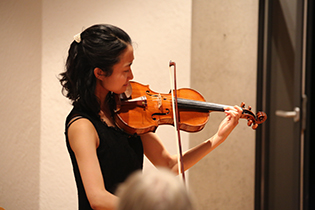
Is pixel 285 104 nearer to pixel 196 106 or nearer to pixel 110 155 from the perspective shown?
pixel 196 106

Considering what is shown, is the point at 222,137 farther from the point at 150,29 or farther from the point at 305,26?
the point at 305,26

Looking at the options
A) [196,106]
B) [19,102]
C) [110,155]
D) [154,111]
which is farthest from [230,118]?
[19,102]

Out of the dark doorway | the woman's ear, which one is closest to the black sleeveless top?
the woman's ear

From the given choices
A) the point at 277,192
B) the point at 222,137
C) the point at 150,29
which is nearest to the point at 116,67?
the point at 222,137

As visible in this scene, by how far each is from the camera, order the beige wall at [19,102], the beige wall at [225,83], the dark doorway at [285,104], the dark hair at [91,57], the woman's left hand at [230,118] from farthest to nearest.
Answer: the beige wall at [225,83] → the dark doorway at [285,104] → the beige wall at [19,102] → the woman's left hand at [230,118] → the dark hair at [91,57]

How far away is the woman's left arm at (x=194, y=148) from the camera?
1.29 meters

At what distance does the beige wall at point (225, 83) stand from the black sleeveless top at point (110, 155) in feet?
3.10

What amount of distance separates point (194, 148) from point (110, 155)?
37 cm

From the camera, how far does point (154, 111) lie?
4.07ft

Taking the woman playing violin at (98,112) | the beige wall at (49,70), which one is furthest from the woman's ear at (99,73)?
the beige wall at (49,70)

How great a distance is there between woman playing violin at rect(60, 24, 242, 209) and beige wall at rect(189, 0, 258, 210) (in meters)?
0.96

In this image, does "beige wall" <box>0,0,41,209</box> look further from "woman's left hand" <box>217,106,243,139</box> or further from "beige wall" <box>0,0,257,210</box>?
"woman's left hand" <box>217,106,243,139</box>

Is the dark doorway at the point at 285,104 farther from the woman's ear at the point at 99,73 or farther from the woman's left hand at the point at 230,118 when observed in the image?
the woman's ear at the point at 99,73

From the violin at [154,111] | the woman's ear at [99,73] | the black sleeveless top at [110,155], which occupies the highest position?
the woman's ear at [99,73]
